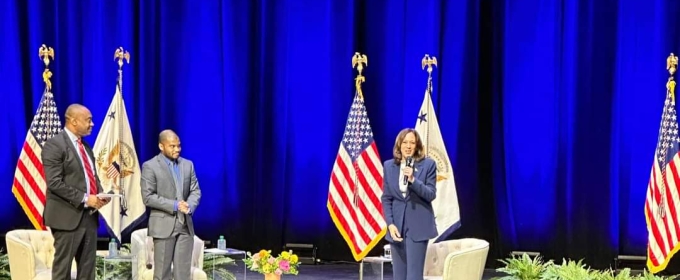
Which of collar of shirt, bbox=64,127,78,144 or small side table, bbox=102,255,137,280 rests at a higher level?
collar of shirt, bbox=64,127,78,144

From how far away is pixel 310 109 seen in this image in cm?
873

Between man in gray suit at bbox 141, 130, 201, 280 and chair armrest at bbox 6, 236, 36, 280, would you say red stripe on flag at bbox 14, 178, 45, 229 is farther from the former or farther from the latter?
man in gray suit at bbox 141, 130, 201, 280

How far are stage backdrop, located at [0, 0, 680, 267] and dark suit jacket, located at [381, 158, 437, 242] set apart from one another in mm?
3064

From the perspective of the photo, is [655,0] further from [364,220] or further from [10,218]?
[10,218]

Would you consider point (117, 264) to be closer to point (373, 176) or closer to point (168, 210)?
point (168, 210)

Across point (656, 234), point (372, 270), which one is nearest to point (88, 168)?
point (372, 270)

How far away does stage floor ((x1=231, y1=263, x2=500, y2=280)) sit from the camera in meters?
7.62

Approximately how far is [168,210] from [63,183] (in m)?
0.77

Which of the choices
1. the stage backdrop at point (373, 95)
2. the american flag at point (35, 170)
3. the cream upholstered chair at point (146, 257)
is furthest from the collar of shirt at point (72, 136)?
the stage backdrop at point (373, 95)

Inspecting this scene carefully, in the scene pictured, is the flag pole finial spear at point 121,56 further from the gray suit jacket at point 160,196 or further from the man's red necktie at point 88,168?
the man's red necktie at point 88,168

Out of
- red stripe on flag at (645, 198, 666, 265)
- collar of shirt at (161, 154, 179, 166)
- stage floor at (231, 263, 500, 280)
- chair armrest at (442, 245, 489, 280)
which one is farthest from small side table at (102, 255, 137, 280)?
red stripe on flag at (645, 198, 666, 265)

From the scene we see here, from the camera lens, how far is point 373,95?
340 inches

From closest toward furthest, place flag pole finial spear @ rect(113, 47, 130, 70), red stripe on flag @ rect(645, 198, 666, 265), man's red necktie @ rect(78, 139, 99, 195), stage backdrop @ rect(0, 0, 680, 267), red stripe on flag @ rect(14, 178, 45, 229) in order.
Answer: man's red necktie @ rect(78, 139, 99, 195) → red stripe on flag @ rect(645, 198, 666, 265) → red stripe on flag @ rect(14, 178, 45, 229) → flag pole finial spear @ rect(113, 47, 130, 70) → stage backdrop @ rect(0, 0, 680, 267)

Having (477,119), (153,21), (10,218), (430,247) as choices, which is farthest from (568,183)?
Answer: (10,218)
